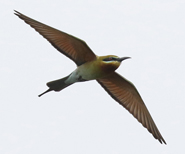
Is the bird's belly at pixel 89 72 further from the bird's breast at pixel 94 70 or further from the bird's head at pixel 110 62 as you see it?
the bird's head at pixel 110 62

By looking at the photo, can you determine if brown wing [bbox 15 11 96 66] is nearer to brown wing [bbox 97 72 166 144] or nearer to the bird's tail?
the bird's tail

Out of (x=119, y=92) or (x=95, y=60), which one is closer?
(x=95, y=60)

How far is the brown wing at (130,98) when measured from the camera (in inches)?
354

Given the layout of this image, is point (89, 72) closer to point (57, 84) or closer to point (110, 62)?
point (110, 62)

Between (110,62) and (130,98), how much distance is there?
123cm

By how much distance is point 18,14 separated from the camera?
26.1ft

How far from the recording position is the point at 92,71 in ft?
27.2

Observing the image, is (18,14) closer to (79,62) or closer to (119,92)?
(79,62)

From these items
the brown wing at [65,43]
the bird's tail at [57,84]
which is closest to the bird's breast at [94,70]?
the brown wing at [65,43]

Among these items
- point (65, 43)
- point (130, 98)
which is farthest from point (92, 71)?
point (130, 98)

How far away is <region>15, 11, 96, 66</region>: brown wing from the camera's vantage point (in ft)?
26.6

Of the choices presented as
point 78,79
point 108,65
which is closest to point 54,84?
point 78,79

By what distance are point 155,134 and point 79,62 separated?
1.94 metres

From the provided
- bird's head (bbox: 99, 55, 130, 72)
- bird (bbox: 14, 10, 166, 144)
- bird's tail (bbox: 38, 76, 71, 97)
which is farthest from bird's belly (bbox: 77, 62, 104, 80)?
bird's tail (bbox: 38, 76, 71, 97)
